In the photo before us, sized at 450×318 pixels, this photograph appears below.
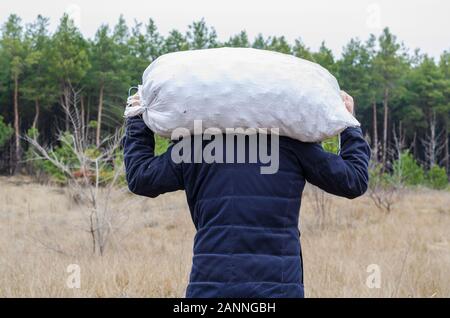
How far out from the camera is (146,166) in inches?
73.7

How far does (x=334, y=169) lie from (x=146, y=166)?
1.80 ft

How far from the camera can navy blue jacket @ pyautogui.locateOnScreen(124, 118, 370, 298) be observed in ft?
5.72

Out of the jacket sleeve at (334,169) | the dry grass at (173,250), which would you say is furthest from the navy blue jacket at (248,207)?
the dry grass at (173,250)

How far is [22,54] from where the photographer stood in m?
32.9

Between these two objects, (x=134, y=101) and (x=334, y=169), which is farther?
(x=134, y=101)

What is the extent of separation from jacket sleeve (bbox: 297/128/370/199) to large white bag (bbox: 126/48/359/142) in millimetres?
43

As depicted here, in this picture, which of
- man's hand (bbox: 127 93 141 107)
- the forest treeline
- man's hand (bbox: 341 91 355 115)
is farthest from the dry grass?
the forest treeline

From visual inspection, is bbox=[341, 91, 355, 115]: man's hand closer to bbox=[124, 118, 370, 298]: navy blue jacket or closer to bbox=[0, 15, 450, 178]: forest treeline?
bbox=[124, 118, 370, 298]: navy blue jacket

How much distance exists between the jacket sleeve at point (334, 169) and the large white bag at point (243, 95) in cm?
4

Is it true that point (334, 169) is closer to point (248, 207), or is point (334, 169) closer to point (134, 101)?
point (248, 207)

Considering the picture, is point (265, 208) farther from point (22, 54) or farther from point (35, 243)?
point (22, 54)

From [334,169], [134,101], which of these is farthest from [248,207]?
[134,101]
